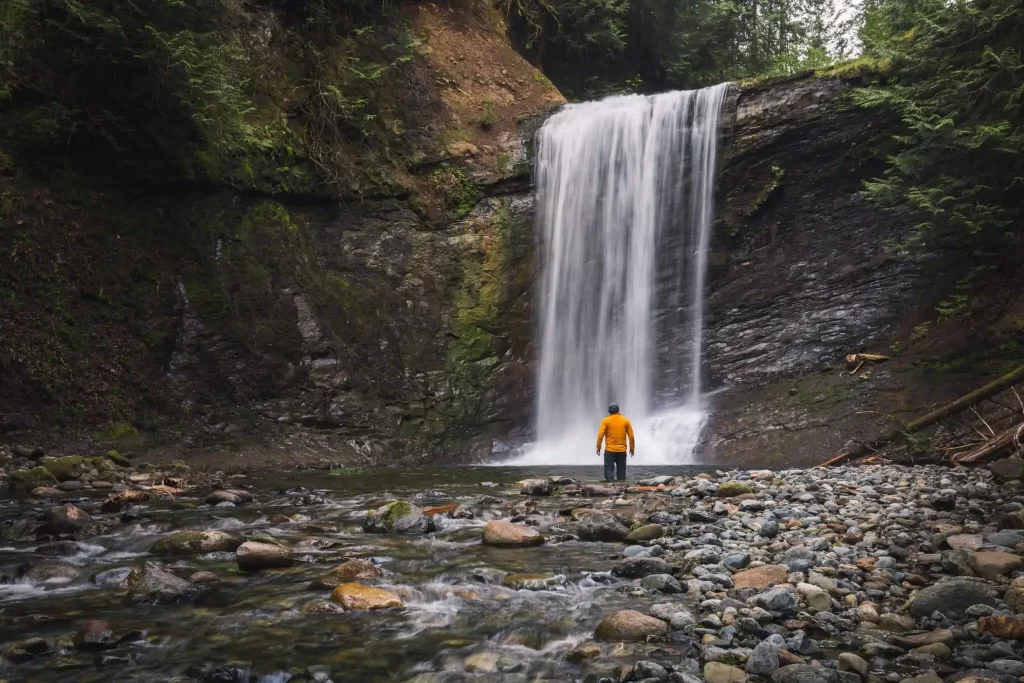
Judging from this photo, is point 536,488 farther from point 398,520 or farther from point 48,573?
point 48,573

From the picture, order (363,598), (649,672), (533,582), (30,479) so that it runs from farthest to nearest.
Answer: (30,479)
(533,582)
(363,598)
(649,672)

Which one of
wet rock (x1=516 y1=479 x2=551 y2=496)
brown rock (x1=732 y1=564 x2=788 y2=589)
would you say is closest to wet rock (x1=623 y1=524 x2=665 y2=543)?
brown rock (x1=732 y1=564 x2=788 y2=589)

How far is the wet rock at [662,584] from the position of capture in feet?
15.4

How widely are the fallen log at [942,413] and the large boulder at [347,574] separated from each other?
734cm

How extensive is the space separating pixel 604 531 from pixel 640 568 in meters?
1.17

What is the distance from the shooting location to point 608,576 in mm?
5059

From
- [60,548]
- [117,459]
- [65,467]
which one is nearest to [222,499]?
[60,548]

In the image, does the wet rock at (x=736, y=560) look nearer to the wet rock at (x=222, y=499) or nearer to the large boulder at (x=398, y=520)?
the large boulder at (x=398, y=520)

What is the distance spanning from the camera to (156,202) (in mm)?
13938

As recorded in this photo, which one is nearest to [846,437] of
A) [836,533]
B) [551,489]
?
[551,489]

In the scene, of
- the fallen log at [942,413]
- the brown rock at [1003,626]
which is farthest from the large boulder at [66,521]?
the fallen log at [942,413]

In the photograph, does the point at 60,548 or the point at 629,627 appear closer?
the point at 629,627

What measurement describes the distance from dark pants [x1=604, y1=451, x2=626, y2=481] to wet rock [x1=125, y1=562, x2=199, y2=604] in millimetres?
6820

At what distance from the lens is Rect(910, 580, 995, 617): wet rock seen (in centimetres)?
382
